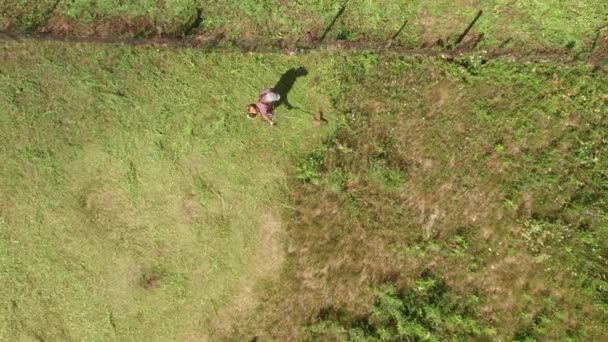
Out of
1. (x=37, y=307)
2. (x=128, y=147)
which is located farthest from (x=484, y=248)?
(x=37, y=307)

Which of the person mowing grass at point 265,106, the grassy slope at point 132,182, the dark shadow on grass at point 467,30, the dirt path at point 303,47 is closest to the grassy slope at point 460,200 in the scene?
the dirt path at point 303,47


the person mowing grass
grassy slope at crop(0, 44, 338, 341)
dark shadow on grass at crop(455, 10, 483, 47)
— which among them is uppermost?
dark shadow on grass at crop(455, 10, 483, 47)

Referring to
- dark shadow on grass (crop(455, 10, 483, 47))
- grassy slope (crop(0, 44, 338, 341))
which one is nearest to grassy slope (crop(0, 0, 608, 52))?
dark shadow on grass (crop(455, 10, 483, 47))

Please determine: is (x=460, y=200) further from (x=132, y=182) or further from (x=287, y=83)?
(x=132, y=182)

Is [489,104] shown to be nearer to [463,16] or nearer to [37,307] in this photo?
[463,16]

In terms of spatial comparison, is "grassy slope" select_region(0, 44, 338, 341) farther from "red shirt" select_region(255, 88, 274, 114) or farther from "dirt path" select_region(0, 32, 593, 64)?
"red shirt" select_region(255, 88, 274, 114)
